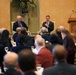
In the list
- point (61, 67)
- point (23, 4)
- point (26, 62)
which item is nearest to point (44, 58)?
point (61, 67)

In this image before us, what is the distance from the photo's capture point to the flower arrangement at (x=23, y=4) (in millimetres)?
13270

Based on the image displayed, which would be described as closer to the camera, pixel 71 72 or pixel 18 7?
pixel 71 72

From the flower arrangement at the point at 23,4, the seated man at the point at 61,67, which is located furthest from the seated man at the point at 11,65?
the flower arrangement at the point at 23,4

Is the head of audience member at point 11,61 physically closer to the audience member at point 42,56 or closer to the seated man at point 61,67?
the seated man at point 61,67

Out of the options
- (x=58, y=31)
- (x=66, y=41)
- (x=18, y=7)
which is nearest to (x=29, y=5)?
(x=18, y=7)

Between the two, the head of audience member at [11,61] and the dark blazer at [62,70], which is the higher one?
the head of audience member at [11,61]

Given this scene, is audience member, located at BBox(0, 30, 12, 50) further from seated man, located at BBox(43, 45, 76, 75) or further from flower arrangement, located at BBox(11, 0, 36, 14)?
flower arrangement, located at BBox(11, 0, 36, 14)

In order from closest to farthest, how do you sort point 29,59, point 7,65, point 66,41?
point 29,59, point 7,65, point 66,41

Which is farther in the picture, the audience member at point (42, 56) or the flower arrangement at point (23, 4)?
the flower arrangement at point (23, 4)

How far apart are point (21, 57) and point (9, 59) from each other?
264 mm

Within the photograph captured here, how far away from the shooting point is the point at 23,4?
43.3ft

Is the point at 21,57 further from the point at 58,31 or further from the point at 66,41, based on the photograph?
the point at 58,31

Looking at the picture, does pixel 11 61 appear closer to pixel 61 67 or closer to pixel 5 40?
pixel 61 67

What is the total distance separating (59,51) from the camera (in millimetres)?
3410
